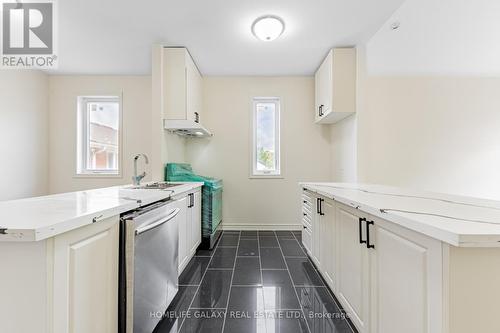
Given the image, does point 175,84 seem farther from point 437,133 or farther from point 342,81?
point 437,133

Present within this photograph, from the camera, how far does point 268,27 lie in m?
2.54

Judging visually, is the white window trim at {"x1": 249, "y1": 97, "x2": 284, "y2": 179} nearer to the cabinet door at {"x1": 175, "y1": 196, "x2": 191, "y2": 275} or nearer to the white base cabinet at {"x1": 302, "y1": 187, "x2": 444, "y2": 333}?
the cabinet door at {"x1": 175, "y1": 196, "x2": 191, "y2": 275}

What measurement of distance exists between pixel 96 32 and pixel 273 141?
280 cm

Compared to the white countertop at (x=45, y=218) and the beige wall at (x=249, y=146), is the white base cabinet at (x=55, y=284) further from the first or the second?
the beige wall at (x=249, y=146)

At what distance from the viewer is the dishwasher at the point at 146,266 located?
1.18 m

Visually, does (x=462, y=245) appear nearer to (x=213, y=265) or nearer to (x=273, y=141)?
(x=213, y=265)

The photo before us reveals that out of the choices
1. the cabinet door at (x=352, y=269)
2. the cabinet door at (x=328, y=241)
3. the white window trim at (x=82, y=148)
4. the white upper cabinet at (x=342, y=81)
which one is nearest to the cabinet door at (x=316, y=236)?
the cabinet door at (x=328, y=241)

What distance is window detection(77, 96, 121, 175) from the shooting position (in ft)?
13.1

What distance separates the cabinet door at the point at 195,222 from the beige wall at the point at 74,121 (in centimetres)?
166

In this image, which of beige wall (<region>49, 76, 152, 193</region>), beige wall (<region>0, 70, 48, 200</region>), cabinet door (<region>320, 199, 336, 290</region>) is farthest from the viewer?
beige wall (<region>49, 76, 152, 193</region>)

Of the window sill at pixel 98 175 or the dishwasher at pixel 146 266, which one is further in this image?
the window sill at pixel 98 175

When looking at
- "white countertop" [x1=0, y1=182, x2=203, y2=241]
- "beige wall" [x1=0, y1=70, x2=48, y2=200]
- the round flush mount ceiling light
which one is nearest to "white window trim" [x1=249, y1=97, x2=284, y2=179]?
the round flush mount ceiling light

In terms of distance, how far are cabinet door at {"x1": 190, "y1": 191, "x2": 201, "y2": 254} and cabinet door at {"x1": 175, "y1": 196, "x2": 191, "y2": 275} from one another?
0.71 ft

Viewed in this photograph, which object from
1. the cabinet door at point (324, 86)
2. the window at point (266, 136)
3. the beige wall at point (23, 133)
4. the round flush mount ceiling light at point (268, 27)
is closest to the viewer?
the round flush mount ceiling light at point (268, 27)
